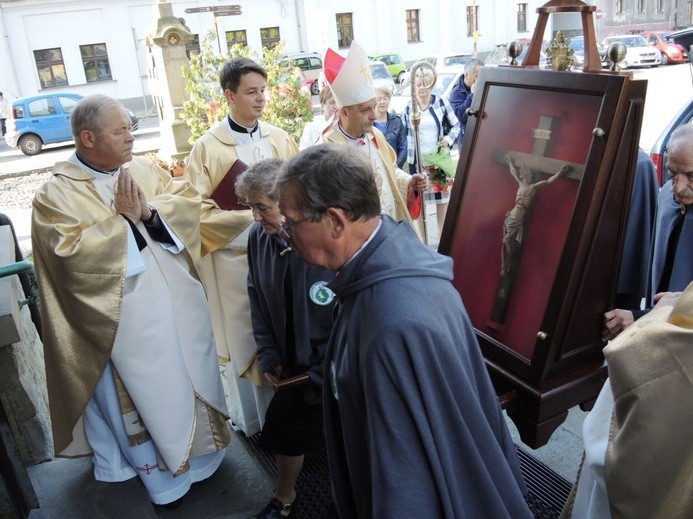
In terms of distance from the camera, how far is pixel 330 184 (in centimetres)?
149

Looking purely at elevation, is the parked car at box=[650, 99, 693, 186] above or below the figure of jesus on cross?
below

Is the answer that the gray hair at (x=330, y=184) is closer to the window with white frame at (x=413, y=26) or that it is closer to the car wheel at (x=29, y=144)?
the car wheel at (x=29, y=144)

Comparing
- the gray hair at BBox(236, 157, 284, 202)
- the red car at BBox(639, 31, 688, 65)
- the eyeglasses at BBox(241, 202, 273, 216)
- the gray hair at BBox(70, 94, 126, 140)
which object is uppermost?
the gray hair at BBox(70, 94, 126, 140)

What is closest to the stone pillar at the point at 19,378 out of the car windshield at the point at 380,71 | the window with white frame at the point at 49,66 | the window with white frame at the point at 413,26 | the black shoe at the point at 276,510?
the black shoe at the point at 276,510

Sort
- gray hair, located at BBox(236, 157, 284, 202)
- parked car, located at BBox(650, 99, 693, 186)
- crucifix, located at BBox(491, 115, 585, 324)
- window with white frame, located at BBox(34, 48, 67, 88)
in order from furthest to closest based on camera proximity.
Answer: window with white frame, located at BBox(34, 48, 67, 88), parked car, located at BBox(650, 99, 693, 186), gray hair, located at BBox(236, 157, 284, 202), crucifix, located at BBox(491, 115, 585, 324)

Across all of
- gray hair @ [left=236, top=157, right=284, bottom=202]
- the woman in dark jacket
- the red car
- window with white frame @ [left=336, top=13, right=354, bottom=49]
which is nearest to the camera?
gray hair @ [left=236, top=157, right=284, bottom=202]

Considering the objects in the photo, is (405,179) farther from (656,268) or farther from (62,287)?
(62,287)

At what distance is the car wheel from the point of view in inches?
659

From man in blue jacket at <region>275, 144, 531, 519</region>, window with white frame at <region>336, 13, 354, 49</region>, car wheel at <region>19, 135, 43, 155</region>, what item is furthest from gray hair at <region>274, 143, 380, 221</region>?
window with white frame at <region>336, 13, 354, 49</region>

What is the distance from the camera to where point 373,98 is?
134 inches

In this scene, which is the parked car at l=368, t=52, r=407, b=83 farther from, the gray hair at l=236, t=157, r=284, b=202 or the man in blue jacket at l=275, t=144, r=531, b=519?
the man in blue jacket at l=275, t=144, r=531, b=519

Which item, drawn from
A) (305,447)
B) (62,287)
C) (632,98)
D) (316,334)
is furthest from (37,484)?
(632,98)

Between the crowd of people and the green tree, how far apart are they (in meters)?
3.07

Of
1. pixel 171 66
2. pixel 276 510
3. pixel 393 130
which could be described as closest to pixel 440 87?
pixel 171 66
